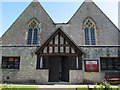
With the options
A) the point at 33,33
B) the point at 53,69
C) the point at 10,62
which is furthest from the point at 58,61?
the point at 33,33

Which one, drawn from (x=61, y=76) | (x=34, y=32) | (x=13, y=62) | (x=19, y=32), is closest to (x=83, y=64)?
(x=61, y=76)

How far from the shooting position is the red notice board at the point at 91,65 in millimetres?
9758

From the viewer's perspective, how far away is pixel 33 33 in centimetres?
1534

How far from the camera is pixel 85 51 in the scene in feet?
33.6

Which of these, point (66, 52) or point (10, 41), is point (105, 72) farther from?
point (10, 41)

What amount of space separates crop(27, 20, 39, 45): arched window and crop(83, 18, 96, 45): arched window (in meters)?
7.48

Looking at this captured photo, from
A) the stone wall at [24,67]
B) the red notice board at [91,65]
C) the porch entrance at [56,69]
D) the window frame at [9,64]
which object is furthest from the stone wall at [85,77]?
the window frame at [9,64]

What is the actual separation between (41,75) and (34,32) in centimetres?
803

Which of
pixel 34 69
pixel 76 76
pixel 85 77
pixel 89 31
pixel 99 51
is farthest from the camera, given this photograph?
pixel 89 31

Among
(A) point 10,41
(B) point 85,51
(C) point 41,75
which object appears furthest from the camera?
(A) point 10,41

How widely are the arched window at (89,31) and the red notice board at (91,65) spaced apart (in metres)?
5.30

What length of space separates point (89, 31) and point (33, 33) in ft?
28.3

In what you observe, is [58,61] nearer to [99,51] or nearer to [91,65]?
[91,65]

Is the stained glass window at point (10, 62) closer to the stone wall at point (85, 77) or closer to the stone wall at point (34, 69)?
the stone wall at point (34, 69)
